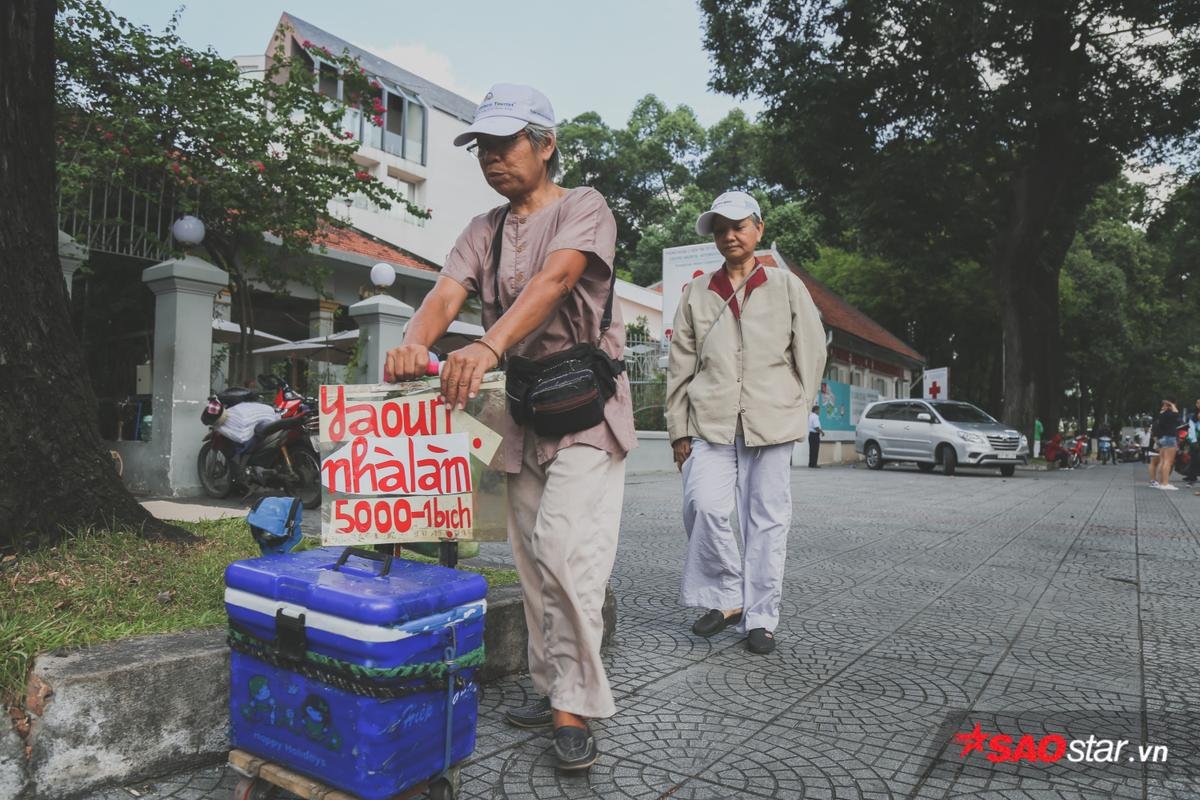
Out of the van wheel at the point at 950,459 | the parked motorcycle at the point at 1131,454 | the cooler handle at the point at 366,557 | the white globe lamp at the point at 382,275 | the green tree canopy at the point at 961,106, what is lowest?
the parked motorcycle at the point at 1131,454

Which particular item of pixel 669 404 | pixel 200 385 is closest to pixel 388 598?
pixel 669 404

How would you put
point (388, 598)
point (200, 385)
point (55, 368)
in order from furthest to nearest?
point (200, 385) < point (55, 368) < point (388, 598)

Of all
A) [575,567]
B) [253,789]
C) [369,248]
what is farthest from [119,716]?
[369,248]

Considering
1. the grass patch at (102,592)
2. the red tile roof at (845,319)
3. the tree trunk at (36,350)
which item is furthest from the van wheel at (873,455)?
the tree trunk at (36,350)

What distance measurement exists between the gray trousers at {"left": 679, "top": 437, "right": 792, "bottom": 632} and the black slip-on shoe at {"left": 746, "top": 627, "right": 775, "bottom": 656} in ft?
0.08

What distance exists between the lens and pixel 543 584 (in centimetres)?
253

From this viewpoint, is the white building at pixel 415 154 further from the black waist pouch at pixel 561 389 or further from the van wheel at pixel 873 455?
the black waist pouch at pixel 561 389

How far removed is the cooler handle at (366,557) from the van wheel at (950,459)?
58.4 ft

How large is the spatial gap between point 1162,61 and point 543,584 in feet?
73.6

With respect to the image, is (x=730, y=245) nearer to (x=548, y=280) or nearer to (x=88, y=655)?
(x=548, y=280)

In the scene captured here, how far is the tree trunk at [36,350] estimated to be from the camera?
334cm

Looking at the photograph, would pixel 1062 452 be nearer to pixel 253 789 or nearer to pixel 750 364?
pixel 750 364

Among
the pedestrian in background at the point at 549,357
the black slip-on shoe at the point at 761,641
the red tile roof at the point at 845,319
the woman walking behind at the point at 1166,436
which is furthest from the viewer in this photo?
the red tile roof at the point at 845,319

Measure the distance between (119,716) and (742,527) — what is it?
2526 mm
